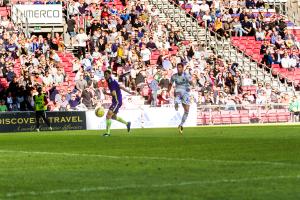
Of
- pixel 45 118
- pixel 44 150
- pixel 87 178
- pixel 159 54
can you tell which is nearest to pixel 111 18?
pixel 159 54

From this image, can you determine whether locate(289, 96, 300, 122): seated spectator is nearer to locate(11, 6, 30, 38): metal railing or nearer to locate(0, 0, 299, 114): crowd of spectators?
locate(0, 0, 299, 114): crowd of spectators

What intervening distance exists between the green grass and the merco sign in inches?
975

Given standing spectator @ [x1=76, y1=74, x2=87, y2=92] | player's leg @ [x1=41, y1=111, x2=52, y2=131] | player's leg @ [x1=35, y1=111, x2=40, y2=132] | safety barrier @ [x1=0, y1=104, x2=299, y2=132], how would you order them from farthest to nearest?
standing spectator @ [x1=76, y1=74, x2=87, y2=92] → safety barrier @ [x1=0, y1=104, x2=299, y2=132] → player's leg @ [x1=41, y1=111, x2=52, y2=131] → player's leg @ [x1=35, y1=111, x2=40, y2=132]

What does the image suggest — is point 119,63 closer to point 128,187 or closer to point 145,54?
point 145,54

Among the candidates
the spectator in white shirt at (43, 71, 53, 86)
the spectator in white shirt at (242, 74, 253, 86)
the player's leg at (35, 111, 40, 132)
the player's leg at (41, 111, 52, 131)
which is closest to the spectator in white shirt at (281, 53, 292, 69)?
the spectator in white shirt at (242, 74, 253, 86)

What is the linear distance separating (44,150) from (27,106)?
18.0m

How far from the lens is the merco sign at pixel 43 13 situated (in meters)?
45.1

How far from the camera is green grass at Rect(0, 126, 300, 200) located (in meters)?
11.0

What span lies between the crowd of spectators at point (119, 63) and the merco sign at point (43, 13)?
0.61m

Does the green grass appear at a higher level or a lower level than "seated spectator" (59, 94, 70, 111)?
lower

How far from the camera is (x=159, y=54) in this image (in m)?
45.8

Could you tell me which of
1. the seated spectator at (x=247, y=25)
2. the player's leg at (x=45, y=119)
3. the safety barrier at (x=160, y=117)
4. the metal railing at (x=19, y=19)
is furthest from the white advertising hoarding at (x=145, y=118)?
the seated spectator at (x=247, y=25)

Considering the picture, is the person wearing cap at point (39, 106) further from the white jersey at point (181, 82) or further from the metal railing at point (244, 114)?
the metal railing at point (244, 114)

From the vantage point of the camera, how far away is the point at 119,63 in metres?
43.3
